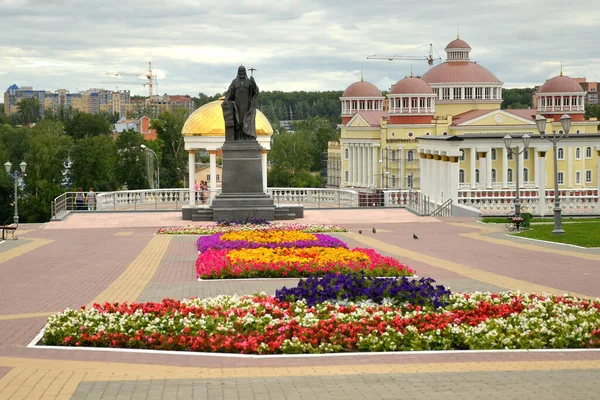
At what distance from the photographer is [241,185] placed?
37.0m

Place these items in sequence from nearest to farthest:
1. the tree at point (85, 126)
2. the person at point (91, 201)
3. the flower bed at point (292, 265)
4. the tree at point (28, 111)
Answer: the flower bed at point (292, 265) → the person at point (91, 201) → the tree at point (85, 126) → the tree at point (28, 111)

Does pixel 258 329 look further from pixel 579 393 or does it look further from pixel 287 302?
pixel 579 393

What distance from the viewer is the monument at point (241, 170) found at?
36.8 m

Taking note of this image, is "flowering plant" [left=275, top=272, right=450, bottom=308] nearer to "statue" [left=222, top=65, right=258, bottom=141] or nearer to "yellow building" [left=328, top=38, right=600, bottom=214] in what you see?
"statue" [left=222, top=65, right=258, bottom=141]

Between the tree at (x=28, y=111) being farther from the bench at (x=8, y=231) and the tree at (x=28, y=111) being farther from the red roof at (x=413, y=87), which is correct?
the bench at (x=8, y=231)

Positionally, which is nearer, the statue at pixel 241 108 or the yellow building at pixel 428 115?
the statue at pixel 241 108

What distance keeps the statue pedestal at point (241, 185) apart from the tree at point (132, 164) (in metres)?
52.9

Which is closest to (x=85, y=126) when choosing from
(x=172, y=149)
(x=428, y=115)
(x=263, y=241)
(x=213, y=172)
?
(x=172, y=149)

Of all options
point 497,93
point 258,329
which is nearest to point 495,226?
point 258,329

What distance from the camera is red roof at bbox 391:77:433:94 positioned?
120188mm

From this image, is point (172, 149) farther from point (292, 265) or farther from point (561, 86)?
point (292, 265)

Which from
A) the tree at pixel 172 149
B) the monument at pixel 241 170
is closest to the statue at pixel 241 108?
the monument at pixel 241 170

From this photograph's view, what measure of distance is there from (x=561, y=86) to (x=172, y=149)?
167 ft

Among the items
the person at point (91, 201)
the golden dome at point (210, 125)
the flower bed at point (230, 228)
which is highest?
the golden dome at point (210, 125)
